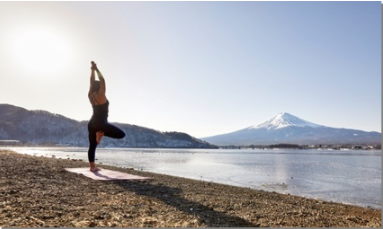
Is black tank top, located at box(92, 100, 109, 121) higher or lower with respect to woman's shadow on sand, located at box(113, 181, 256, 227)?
higher

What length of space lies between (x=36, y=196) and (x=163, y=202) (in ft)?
10.1

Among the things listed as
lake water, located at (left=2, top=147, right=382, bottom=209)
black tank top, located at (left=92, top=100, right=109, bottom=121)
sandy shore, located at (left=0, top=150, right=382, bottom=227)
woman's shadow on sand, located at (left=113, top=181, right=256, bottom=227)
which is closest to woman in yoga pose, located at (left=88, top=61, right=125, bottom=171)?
black tank top, located at (left=92, top=100, right=109, bottom=121)

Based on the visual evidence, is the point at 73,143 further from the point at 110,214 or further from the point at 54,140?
the point at 110,214

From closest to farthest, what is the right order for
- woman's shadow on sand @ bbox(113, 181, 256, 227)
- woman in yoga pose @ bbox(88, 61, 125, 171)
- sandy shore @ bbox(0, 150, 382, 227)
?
sandy shore @ bbox(0, 150, 382, 227)
woman's shadow on sand @ bbox(113, 181, 256, 227)
woman in yoga pose @ bbox(88, 61, 125, 171)

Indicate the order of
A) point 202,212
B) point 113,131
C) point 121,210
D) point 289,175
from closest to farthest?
point 121,210
point 202,212
point 113,131
point 289,175

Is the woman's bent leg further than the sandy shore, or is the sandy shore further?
the woman's bent leg

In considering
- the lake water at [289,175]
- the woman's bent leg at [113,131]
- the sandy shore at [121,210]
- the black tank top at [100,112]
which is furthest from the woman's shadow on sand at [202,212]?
the lake water at [289,175]

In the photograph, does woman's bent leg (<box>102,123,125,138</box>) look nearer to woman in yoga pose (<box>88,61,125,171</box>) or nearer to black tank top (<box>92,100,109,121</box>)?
woman in yoga pose (<box>88,61,125,171</box>)

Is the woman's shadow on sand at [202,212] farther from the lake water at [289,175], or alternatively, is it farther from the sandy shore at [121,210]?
→ the lake water at [289,175]

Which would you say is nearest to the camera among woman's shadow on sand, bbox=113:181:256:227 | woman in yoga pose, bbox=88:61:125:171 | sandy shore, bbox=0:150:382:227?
sandy shore, bbox=0:150:382:227

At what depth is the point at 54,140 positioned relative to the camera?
192 m

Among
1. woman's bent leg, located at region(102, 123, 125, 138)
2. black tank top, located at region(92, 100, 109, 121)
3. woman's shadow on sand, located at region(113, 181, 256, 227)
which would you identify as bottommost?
woman's shadow on sand, located at region(113, 181, 256, 227)

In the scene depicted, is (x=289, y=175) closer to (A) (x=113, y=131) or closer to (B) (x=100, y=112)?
(A) (x=113, y=131)

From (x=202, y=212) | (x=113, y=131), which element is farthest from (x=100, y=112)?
(x=202, y=212)
